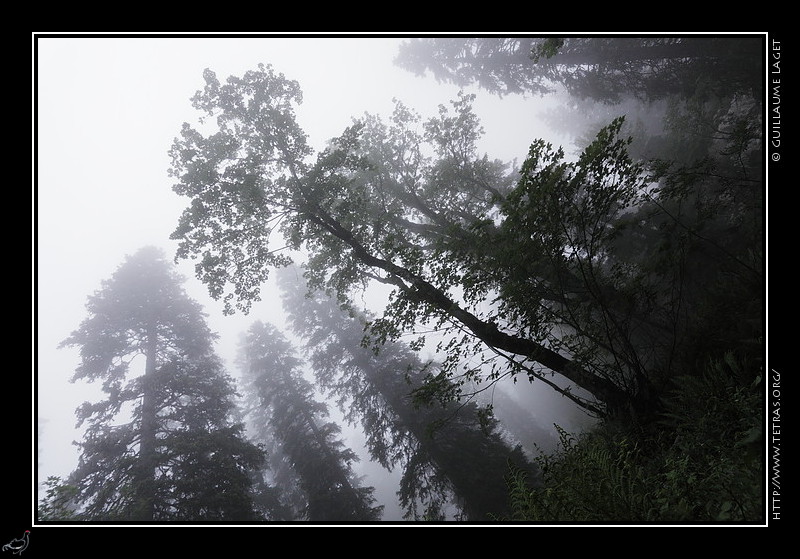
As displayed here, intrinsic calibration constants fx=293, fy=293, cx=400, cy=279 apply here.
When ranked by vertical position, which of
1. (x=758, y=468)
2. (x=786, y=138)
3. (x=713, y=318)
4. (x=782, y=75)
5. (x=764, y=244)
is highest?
(x=782, y=75)

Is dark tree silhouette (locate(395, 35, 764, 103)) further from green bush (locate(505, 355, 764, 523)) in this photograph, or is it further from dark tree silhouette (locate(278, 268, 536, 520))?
dark tree silhouette (locate(278, 268, 536, 520))

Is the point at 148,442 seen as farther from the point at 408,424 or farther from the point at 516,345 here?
the point at 516,345

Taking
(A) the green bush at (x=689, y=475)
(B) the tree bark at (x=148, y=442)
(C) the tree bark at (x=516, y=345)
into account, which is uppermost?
(B) the tree bark at (x=148, y=442)

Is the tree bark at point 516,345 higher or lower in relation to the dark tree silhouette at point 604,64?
lower

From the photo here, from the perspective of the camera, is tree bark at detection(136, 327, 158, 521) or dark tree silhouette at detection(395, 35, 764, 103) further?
dark tree silhouette at detection(395, 35, 764, 103)
